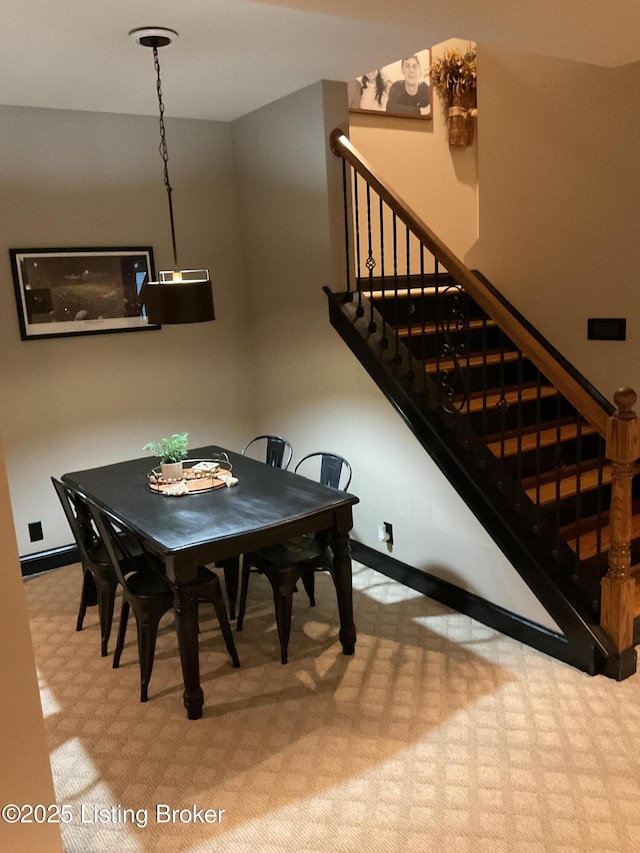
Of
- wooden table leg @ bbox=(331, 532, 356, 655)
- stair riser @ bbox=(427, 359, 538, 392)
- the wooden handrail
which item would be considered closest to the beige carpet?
wooden table leg @ bbox=(331, 532, 356, 655)

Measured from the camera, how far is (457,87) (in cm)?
487

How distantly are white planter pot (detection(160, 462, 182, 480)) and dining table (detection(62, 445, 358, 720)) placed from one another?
86 millimetres

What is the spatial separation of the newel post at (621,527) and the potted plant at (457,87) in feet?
10.2

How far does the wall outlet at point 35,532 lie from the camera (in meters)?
4.29

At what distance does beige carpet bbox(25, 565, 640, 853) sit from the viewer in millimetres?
2146

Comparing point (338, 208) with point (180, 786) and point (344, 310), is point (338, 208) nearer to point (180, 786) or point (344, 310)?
point (344, 310)

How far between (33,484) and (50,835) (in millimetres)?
2808

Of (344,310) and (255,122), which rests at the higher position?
(255,122)

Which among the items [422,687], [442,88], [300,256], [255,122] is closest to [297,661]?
[422,687]

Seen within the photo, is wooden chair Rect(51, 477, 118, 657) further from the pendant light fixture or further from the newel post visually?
the newel post

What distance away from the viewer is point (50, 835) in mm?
1785

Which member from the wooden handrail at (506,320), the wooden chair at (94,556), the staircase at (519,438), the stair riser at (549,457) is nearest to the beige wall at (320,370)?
the staircase at (519,438)

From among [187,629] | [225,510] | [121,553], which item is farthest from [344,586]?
[121,553]

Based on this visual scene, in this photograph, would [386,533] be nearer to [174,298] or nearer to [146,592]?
[146,592]
